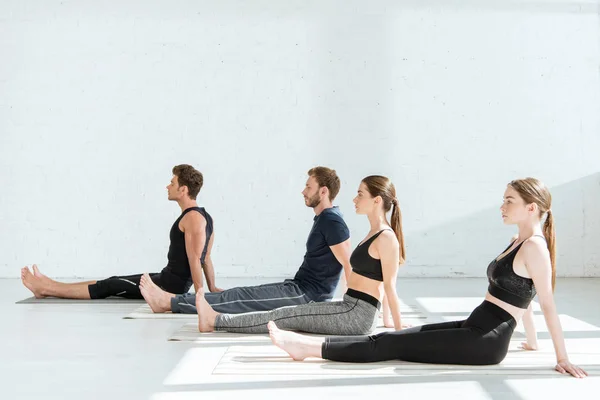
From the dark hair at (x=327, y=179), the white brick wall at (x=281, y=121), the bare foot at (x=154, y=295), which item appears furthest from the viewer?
the white brick wall at (x=281, y=121)

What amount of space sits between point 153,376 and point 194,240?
2068 mm

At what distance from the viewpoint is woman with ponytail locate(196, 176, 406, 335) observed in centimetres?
346

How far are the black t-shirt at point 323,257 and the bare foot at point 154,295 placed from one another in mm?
907

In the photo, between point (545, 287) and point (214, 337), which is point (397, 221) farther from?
point (214, 337)

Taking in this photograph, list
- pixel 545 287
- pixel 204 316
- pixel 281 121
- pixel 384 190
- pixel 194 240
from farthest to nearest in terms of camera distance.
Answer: pixel 281 121
pixel 194 240
pixel 204 316
pixel 384 190
pixel 545 287

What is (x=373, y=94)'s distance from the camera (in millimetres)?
7816

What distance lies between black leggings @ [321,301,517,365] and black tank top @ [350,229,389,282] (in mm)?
442

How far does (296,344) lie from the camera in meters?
3.11

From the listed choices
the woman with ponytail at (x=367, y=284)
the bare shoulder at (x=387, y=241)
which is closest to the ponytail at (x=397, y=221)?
the woman with ponytail at (x=367, y=284)

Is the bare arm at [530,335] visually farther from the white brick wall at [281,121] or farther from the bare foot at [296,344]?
the white brick wall at [281,121]

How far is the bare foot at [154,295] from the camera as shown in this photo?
15.5 ft

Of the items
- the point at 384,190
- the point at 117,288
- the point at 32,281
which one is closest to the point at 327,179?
the point at 384,190

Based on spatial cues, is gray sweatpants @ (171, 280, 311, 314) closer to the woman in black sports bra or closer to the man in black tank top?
the man in black tank top

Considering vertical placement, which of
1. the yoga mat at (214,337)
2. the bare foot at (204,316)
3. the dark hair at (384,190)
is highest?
the dark hair at (384,190)
